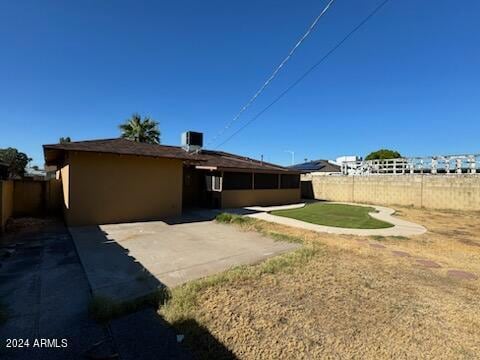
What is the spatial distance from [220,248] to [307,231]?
3582mm

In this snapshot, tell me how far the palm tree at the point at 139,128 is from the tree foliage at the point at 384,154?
3563 cm

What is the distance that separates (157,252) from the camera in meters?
5.98

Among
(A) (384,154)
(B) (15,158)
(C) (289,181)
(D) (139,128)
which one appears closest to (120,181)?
(C) (289,181)

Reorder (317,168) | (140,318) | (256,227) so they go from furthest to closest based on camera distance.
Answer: (317,168) → (256,227) → (140,318)

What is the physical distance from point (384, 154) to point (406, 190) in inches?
1108

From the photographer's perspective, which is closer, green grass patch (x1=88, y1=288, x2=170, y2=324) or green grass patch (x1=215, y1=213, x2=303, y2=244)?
green grass patch (x1=88, y1=288, x2=170, y2=324)

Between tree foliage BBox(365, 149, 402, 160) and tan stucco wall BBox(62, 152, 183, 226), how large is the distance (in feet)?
130

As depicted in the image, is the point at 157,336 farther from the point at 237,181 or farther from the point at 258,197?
the point at 258,197

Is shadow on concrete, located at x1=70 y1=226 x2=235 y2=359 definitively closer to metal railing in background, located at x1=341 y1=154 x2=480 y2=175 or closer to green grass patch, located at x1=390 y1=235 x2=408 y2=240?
green grass patch, located at x1=390 y1=235 x2=408 y2=240

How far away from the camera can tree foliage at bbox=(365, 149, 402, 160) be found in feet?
132

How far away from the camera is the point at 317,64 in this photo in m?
9.35

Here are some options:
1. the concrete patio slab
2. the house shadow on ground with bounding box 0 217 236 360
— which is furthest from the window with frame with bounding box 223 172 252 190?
the house shadow on ground with bounding box 0 217 236 360

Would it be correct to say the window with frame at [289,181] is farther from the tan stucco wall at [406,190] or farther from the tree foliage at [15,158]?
the tree foliage at [15,158]

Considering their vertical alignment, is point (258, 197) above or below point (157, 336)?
above
